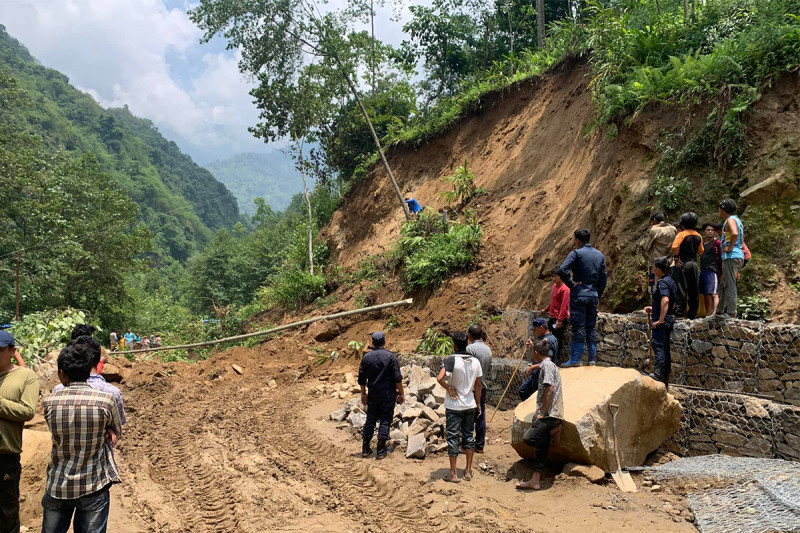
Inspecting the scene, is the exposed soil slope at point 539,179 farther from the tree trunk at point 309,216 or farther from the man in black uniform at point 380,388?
the man in black uniform at point 380,388

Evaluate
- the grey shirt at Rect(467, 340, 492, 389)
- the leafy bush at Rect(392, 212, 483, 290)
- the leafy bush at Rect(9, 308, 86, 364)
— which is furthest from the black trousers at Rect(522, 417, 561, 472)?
the leafy bush at Rect(9, 308, 86, 364)

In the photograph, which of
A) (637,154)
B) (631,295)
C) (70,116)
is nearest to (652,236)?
(631,295)

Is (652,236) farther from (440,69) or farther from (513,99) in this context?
(440,69)

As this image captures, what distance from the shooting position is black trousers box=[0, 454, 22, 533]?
3.94 metres

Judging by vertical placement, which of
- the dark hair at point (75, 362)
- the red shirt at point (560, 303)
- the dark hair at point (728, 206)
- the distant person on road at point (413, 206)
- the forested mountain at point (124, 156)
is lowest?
the dark hair at point (75, 362)

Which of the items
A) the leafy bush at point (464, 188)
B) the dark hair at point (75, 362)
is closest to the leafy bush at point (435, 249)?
the leafy bush at point (464, 188)

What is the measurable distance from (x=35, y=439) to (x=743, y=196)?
9880mm

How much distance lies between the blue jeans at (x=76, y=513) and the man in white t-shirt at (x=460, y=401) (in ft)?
11.4

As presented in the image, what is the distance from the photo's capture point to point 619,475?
5.68 meters

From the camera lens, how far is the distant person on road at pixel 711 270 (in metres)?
7.19

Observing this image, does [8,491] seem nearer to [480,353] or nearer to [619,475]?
[480,353]

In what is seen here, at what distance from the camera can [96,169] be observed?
30.9 metres

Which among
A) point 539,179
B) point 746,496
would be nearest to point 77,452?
point 746,496

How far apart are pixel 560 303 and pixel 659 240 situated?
1.73 m
